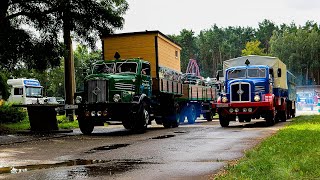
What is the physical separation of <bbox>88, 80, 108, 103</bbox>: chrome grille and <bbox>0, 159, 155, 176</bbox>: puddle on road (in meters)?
7.90

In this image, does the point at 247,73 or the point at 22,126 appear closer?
the point at 247,73

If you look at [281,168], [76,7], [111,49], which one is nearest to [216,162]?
[281,168]

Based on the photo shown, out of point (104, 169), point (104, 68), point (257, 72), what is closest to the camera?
point (104, 169)

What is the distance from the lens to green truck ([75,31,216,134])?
17.8 m

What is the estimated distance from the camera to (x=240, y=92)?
2117 cm

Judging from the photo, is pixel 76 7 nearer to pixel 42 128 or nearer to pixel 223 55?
pixel 42 128

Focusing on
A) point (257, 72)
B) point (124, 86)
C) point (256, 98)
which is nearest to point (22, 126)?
point (124, 86)

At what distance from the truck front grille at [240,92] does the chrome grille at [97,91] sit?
6.45 meters

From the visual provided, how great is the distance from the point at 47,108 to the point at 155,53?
541cm

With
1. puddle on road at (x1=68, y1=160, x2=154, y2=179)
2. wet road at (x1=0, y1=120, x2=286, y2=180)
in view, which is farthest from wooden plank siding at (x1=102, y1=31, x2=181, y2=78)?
puddle on road at (x1=68, y1=160, x2=154, y2=179)

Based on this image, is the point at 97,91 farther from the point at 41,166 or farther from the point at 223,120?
the point at 41,166

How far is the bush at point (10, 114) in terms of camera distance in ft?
86.9

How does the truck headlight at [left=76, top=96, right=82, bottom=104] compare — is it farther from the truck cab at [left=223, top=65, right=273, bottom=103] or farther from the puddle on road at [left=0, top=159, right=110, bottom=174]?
the puddle on road at [left=0, top=159, right=110, bottom=174]

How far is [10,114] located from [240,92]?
A: 1377 centimetres
